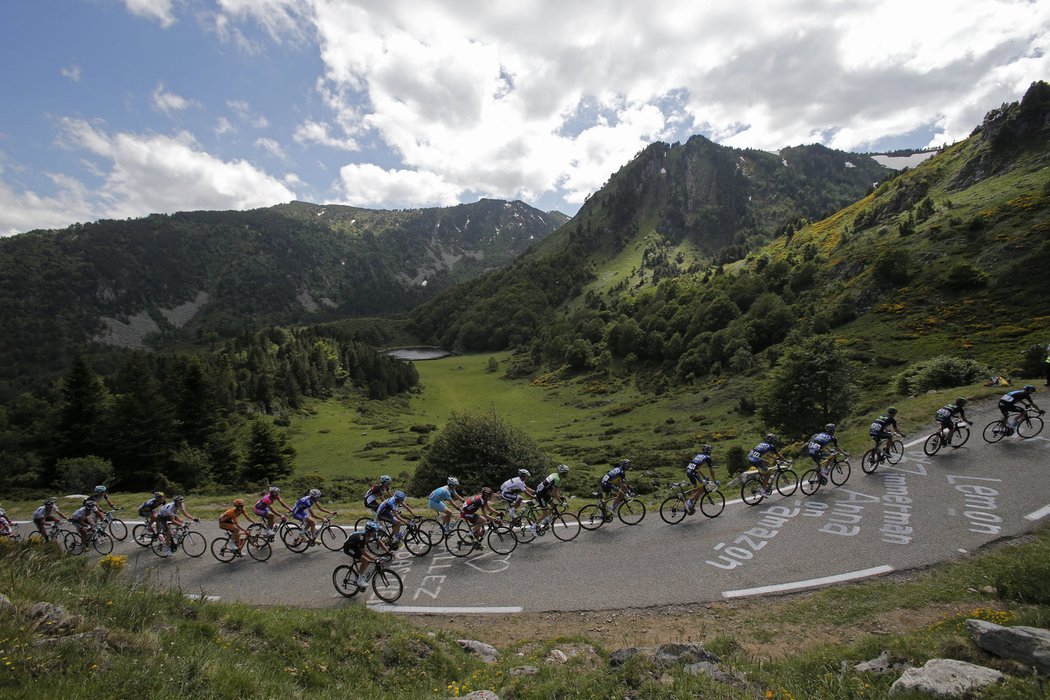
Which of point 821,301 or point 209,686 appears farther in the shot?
point 821,301

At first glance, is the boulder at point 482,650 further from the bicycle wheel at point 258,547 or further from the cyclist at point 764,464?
the cyclist at point 764,464

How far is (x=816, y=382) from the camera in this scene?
3459 cm

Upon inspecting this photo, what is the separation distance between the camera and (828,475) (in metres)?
19.1

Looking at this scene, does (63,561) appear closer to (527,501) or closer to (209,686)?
(209,686)

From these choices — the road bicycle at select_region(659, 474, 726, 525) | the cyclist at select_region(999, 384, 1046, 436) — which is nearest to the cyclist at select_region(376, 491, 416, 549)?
the road bicycle at select_region(659, 474, 726, 525)

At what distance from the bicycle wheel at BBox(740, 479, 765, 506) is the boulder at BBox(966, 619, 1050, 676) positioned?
11226 millimetres

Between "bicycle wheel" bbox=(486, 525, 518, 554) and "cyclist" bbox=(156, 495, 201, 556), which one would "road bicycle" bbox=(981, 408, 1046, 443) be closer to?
"bicycle wheel" bbox=(486, 525, 518, 554)

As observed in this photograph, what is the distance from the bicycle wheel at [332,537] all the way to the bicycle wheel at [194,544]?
4.50 metres

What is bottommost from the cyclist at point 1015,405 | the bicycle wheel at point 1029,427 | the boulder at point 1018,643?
the boulder at point 1018,643

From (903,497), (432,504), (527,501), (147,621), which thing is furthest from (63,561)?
(903,497)

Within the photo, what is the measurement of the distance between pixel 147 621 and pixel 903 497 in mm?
21686

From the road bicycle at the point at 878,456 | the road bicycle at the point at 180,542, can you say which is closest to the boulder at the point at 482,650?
the road bicycle at the point at 180,542

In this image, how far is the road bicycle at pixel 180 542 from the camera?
18328 millimetres

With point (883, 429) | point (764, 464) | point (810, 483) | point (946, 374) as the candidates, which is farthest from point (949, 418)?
point (946, 374)
